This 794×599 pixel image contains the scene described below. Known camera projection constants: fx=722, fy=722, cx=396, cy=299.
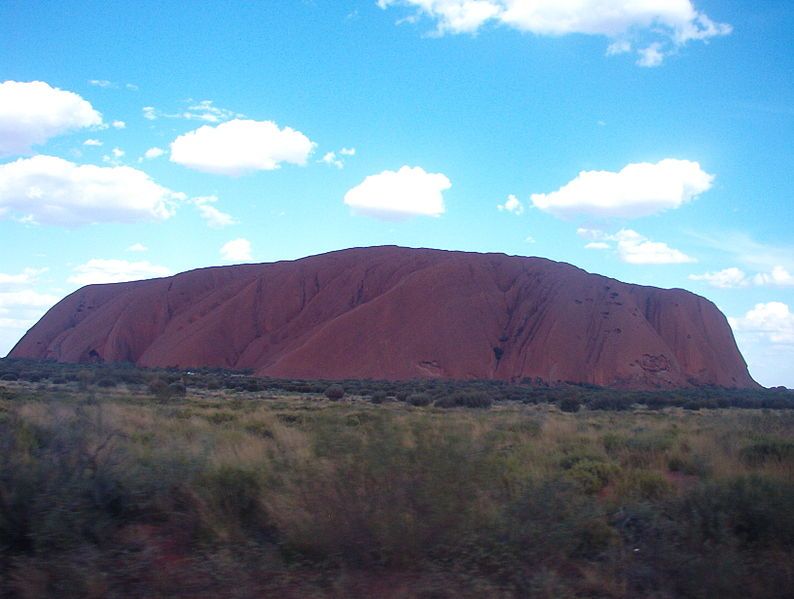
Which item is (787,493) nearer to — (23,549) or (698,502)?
(698,502)

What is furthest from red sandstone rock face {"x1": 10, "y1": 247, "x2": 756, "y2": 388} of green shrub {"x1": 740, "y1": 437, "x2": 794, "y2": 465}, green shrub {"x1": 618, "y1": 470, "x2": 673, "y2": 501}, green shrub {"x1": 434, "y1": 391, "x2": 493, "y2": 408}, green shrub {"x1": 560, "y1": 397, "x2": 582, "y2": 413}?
green shrub {"x1": 618, "y1": 470, "x2": 673, "y2": 501}

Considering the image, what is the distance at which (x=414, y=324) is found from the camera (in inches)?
2862

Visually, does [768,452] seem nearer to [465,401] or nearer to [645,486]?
[645,486]

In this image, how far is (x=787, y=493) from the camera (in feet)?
27.1

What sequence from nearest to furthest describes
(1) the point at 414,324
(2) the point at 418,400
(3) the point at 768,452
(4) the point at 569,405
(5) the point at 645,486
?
(5) the point at 645,486 < (3) the point at 768,452 < (4) the point at 569,405 < (2) the point at 418,400 < (1) the point at 414,324

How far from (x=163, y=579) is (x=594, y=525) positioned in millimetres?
4489

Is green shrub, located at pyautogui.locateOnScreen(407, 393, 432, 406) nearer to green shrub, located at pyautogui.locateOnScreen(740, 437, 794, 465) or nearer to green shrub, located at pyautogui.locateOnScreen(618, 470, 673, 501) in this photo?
green shrub, located at pyautogui.locateOnScreen(740, 437, 794, 465)

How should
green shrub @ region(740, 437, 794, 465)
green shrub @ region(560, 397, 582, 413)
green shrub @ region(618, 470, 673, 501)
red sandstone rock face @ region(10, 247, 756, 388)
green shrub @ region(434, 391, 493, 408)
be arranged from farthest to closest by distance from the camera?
red sandstone rock face @ region(10, 247, 756, 388) → green shrub @ region(560, 397, 582, 413) → green shrub @ region(434, 391, 493, 408) → green shrub @ region(740, 437, 794, 465) → green shrub @ region(618, 470, 673, 501)

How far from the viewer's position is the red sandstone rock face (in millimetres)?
69938

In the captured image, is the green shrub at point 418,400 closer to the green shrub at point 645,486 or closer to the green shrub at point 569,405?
the green shrub at point 569,405

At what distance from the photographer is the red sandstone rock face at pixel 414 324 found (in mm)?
69938

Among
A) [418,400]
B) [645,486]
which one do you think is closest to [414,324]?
[418,400]

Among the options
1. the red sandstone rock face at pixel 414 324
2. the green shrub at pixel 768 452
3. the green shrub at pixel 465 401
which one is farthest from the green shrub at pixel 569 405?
the red sandstone rock face at pixel 414 324

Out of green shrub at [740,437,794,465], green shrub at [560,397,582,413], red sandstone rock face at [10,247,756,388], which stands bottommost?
green shrub at [560,397,582,413]
